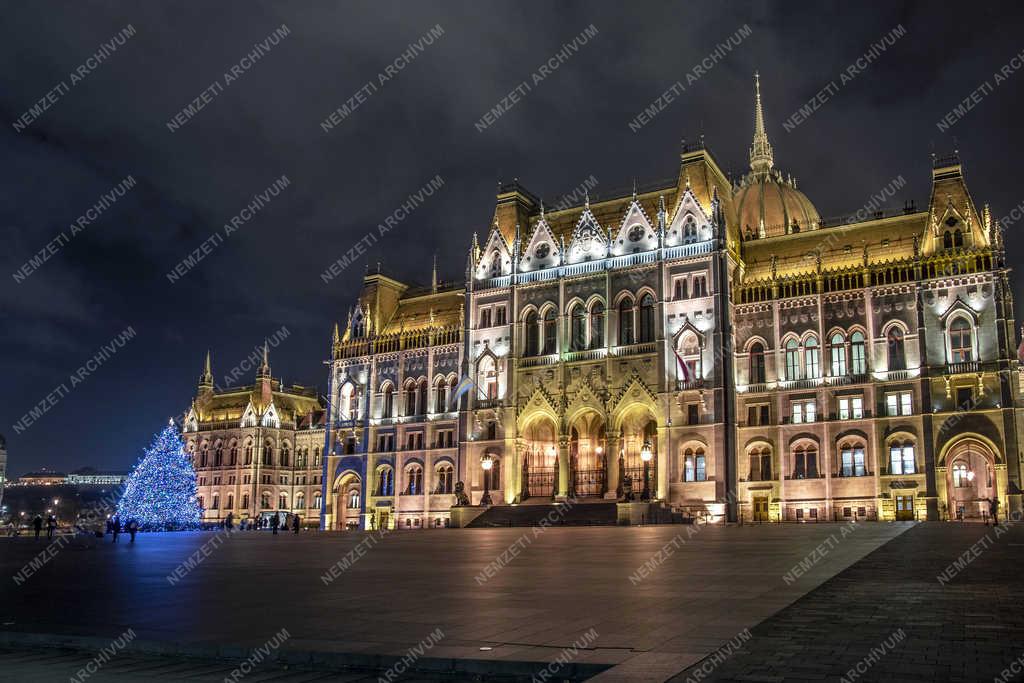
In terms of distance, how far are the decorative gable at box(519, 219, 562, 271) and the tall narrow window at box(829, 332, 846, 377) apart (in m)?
21.1

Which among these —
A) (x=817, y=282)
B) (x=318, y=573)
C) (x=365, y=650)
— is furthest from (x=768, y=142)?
(x=365, y=650)

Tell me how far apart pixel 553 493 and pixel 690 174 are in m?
25.7

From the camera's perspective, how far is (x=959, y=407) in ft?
179

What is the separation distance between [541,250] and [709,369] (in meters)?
17.1

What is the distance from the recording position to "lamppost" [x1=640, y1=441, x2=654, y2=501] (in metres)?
56.2

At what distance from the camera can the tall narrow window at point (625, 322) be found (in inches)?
2525

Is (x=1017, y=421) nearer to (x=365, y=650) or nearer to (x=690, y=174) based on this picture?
(x=690, y=174)

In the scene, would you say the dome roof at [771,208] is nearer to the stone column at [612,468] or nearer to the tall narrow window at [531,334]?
the tall narrow window at [531,334]

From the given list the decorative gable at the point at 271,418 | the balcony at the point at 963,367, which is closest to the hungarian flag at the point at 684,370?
the balcony at the point at 963,367

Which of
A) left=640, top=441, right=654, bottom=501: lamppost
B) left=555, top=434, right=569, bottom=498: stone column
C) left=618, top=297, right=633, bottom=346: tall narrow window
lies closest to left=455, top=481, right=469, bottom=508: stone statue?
left=555, top=434, right=569, bottom=498: stone column

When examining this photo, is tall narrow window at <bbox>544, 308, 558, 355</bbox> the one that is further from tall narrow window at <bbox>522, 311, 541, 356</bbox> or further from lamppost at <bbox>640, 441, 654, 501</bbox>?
lamppost at <bbox>640, 441, 654, 501</bbox>

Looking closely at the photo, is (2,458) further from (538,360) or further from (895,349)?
(895,349)

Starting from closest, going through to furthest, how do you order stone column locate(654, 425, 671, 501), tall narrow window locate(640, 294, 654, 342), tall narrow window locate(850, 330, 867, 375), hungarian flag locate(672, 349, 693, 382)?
tall narrow window locate(850, 330, 867, 375)
hungarian flag locate(672, 349, 693, 382)
stone column locate(654, 425, 671, 501)
tall narrow window locate(640, 294, 654, 342)

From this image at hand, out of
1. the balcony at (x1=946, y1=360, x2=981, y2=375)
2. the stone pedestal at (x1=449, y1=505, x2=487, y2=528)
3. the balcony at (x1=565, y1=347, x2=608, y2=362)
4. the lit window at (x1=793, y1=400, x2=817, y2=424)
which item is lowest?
the stone pedestal at (x1=449, y1=505, x2=487, y2=528)
